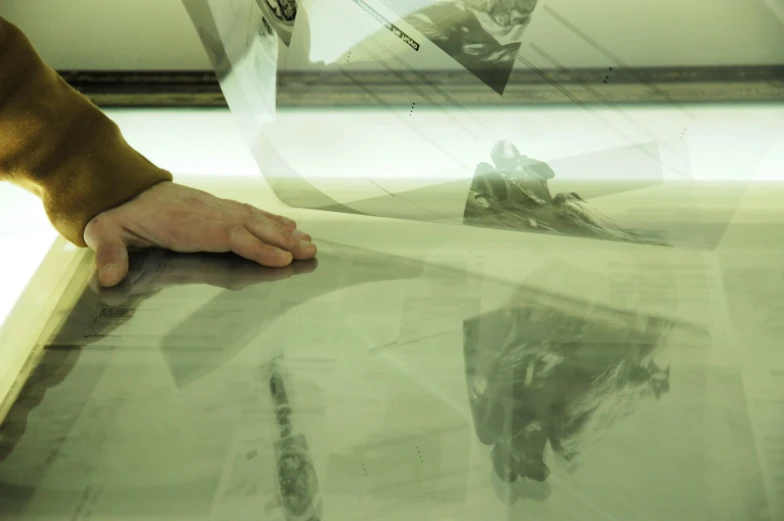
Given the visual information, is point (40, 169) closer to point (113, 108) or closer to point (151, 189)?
point (151, 189)

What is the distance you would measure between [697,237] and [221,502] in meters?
0.59

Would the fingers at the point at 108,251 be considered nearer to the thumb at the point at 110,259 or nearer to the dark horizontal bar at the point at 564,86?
the thumb at the point at 110,259

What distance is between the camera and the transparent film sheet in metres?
0.60

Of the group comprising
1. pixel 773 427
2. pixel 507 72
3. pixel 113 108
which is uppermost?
pixel 507 72

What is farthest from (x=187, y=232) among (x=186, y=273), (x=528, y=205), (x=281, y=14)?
(x=528, y=205)

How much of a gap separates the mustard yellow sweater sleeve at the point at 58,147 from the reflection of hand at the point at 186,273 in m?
0.08

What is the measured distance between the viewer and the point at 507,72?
0.75 m

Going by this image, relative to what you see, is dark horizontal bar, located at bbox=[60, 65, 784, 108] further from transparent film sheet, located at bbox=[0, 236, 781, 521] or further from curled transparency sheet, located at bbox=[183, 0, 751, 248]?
transparent film sheet, located at bbox=[0, 236, 781, 521]

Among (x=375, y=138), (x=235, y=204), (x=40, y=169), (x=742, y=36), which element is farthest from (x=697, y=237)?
(x=40, y=169)

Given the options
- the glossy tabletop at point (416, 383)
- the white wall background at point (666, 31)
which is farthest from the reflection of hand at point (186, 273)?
the white wall background at point (666, 31)

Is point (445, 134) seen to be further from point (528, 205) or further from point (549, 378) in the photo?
point (549, 378)

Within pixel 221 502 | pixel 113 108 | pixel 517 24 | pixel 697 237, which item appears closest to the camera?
pixel 221 502

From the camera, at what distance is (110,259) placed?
87 cm

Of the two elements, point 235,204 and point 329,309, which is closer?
point 329,309
